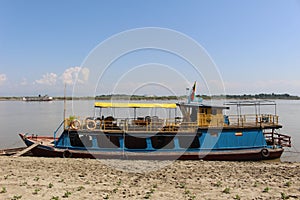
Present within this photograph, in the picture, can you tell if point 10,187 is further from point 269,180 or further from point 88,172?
point 269,180

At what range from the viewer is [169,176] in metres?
11.7

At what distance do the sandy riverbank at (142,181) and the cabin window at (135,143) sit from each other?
315 centimetres

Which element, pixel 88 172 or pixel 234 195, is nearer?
pixel 234 195

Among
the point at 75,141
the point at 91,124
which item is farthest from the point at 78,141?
the point at 91,124

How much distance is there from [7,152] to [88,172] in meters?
9.47

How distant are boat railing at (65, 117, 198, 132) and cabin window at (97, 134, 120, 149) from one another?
0.57m

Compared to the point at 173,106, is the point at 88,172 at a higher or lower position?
lower

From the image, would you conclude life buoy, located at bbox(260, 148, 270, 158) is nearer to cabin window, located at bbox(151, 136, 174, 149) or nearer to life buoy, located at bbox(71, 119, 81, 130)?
cabin window, located at bbox(151, 136, 174, 149)

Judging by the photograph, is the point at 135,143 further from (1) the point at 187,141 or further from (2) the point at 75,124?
(2) the point at 75,124

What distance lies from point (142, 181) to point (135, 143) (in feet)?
22.8

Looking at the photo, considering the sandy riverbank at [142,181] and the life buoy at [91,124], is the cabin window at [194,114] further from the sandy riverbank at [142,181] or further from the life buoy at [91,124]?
the life buoy at [91,124]

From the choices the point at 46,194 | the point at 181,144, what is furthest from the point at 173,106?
the point at 46,194

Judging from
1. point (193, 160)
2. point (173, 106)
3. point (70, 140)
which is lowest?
point (193, 160)

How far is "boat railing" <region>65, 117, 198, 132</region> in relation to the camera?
17.2 meters
